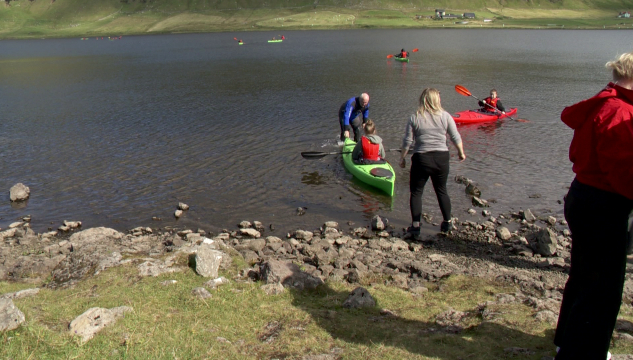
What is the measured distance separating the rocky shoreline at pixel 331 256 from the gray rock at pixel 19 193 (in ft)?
7.18

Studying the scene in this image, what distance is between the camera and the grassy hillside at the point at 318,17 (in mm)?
154750

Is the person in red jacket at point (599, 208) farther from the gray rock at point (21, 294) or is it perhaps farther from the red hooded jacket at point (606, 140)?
the gray rock at point (21, 294)

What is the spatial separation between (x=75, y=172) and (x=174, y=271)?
1282cm

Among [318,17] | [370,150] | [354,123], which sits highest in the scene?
[318,17]

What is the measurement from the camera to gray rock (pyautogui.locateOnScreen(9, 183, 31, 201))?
1507 cm

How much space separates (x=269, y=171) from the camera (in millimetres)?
17375

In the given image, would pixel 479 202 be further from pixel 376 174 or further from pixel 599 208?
pixel 599 208

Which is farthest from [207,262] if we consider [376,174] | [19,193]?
[19,193]

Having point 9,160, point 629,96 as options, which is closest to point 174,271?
point 629,96

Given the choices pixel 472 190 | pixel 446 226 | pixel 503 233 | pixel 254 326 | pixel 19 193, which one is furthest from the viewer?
pixel 19 193

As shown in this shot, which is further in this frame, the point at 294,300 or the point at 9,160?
the point at 9,160

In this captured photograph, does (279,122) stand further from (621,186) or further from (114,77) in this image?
(114,77)

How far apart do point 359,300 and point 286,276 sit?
50.0 inches

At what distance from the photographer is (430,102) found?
9141 millimetres
